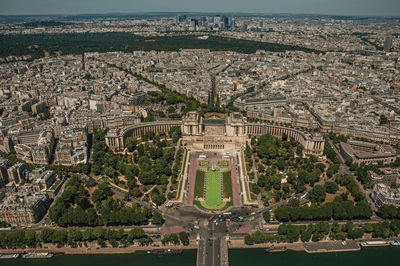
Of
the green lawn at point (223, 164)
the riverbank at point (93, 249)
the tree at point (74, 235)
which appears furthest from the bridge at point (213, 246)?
the green lawn at point (223, 164)

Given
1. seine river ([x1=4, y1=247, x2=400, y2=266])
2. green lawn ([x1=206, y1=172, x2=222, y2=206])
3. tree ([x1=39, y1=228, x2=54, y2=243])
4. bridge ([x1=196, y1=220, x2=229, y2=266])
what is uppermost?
green lawn ([x1=206, y1=172, x2=222, y2=206])

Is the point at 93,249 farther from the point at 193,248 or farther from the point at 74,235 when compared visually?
the point at 193,248

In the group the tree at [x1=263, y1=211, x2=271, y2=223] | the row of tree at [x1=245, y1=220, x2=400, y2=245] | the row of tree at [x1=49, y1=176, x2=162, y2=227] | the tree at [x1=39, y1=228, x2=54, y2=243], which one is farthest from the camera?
the tree at [x1=263, y1=211, x2=271, y2=223]

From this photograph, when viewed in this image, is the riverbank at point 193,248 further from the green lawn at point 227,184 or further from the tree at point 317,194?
the green lawn at point 227,184

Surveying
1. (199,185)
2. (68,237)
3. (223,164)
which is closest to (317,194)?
(223,164)

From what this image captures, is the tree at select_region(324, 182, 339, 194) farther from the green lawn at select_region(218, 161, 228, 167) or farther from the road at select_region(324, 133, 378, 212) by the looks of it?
the green lawn at select_region(218, 161, 228, 167)

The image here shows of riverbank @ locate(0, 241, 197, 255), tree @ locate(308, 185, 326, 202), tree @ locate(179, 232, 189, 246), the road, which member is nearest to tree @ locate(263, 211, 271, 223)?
tree @ locate(308, 185, 326, 202)

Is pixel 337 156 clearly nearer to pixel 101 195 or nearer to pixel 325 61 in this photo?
pixel 101 195
